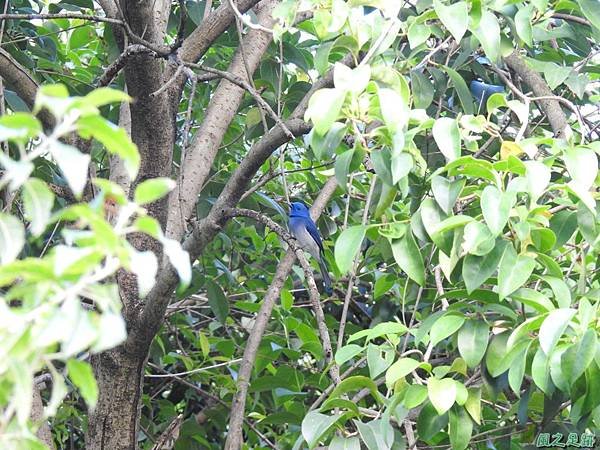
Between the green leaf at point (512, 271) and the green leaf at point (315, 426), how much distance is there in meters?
0.51

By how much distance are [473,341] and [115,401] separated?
3.65ft

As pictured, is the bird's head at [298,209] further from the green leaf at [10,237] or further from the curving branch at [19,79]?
the green leaf at [10,237]

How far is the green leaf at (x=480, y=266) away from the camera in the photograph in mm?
1792

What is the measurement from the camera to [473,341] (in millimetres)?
1874

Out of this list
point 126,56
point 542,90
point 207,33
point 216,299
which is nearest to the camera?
point 126,56

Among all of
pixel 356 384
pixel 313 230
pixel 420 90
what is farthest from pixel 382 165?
pixel 313 230

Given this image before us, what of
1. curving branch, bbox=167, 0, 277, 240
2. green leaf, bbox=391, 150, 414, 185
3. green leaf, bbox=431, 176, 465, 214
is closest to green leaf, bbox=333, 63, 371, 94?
green leaf, bbox=391, 150, 414, 185

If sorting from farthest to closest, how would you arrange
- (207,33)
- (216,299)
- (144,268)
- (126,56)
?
(216,299) → (207,33) → (126,56) → (144,268)

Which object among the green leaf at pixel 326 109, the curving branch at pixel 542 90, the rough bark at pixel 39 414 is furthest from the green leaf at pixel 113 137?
the rough bark at pixel 39 414

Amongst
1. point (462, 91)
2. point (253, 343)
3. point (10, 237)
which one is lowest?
point (253, 343)

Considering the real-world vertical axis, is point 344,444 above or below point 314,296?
below

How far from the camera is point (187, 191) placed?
2779 millimetres

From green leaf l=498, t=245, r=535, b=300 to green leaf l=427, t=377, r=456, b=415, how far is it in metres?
0.23

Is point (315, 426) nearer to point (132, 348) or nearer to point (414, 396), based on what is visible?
point (414, 396)
